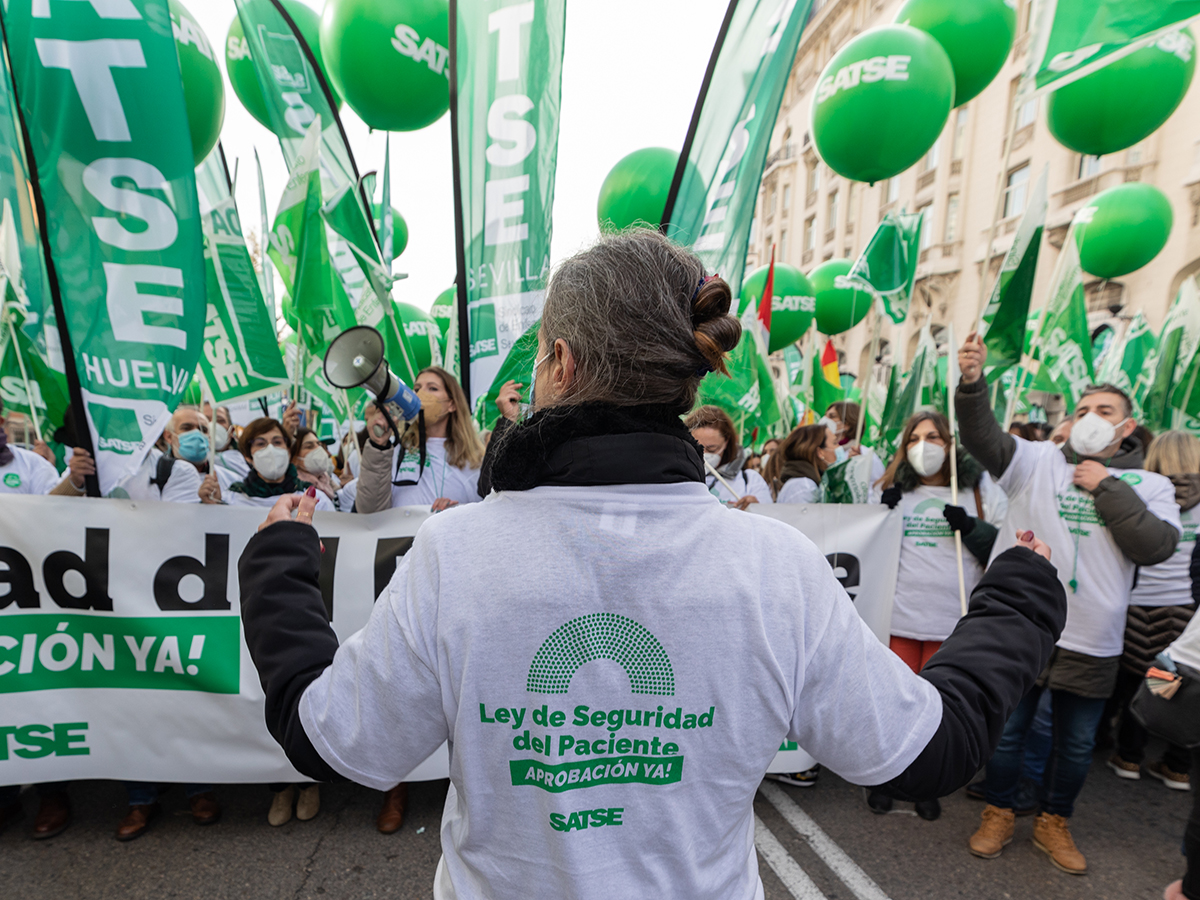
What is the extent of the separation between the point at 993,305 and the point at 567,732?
11.8ft

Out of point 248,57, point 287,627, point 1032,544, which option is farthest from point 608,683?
point 248,57

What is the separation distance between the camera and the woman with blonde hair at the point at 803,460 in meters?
4.40

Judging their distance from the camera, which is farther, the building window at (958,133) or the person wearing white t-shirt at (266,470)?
the building window at (958,133)

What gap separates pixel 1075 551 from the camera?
3062mm

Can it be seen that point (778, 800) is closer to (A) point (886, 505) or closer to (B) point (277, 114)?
(A) point (886, 505)

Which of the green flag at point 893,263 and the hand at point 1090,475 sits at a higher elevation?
the green flag at point 893,263

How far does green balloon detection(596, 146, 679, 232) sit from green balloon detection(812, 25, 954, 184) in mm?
1579

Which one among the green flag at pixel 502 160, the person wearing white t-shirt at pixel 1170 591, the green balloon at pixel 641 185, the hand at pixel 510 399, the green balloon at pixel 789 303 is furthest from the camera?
the green balloon at pixel 789 303

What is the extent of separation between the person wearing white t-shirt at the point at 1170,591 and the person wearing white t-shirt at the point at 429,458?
11.6 feet

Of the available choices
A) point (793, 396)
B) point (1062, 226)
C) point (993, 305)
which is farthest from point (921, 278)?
point (993, 305)

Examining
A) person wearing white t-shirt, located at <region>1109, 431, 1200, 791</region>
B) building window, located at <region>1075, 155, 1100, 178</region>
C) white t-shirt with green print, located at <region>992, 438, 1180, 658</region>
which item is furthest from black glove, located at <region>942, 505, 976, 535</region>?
building window, located at <region>1075, 155, 1100, 178</region>

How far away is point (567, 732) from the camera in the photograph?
88cm

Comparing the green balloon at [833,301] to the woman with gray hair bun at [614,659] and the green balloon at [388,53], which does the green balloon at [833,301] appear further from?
the woman with gray hair bun at [614,659]

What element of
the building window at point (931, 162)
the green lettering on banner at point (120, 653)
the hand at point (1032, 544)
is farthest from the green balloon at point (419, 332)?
the building window at point (931, 162)
